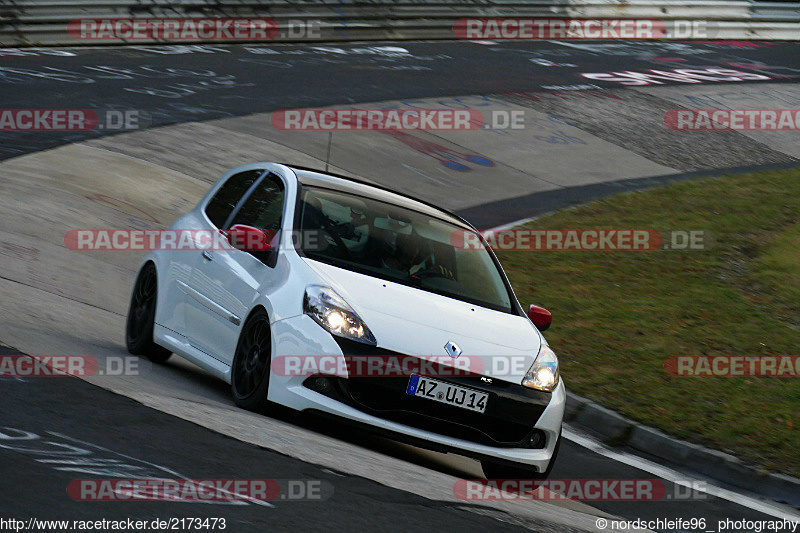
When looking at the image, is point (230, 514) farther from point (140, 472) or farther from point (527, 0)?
point (527, 0)

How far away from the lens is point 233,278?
795cm

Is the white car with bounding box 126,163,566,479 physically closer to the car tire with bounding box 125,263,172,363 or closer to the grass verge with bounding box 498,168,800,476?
the car tire with bounding box 125,263,172,363

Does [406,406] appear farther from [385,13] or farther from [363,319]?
[385,13]

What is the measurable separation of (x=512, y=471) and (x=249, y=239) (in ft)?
7.05

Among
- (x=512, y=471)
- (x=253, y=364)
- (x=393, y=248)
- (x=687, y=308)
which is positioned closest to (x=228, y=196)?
(x=393, y=248)

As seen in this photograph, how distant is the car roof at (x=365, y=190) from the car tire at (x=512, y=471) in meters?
1.81

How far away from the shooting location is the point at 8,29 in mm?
23156

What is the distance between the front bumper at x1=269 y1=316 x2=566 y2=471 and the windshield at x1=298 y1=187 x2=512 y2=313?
0.80 meters

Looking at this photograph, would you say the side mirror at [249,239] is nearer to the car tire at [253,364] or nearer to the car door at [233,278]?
the car door at [233,278]

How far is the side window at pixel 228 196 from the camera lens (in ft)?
28.9

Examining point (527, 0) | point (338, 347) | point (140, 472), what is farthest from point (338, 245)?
point (527, 0)

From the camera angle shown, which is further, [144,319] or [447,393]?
[144,319]

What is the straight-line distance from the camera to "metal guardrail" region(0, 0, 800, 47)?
23.6m

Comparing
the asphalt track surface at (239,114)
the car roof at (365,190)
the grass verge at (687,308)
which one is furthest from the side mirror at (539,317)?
the grass verge at (687,308)
